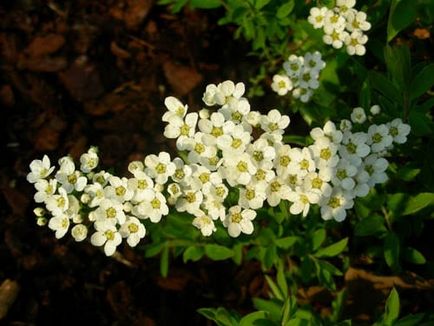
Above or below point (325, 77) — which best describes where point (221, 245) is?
below

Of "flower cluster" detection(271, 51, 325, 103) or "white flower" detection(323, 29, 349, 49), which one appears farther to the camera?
"flower cluster" detection(271, 51, 325, 103)

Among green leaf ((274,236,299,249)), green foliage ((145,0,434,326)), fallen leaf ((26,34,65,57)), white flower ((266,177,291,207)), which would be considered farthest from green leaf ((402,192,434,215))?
fallen leaf ((26,34,65,57))

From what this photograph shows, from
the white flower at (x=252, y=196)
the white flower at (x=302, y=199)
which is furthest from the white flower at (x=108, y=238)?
the white flower at (x=302, y=199)

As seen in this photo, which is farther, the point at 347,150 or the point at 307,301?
the point at 307,301

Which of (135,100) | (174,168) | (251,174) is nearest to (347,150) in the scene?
(251,174)

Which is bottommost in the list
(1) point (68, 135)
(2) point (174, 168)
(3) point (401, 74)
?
(1) point (68, 135)

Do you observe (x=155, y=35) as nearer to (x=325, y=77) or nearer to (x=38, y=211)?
(x=325, y=77)

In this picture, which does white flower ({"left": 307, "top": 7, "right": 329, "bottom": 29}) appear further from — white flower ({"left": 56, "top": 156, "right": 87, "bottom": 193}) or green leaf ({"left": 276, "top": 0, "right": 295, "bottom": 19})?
white flower ({"left": 56, "top": 156, "right": 87, "bottom": 193})
